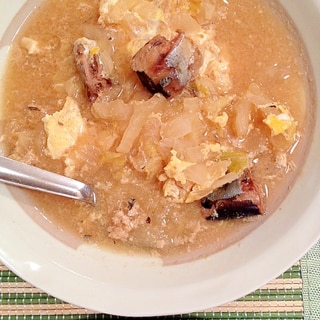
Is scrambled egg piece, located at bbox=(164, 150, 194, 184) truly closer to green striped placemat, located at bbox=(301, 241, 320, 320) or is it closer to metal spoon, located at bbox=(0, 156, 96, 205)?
metal spoon, located at bbox=(0, 156, 96, 205)

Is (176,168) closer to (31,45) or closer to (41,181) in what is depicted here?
(41,181)

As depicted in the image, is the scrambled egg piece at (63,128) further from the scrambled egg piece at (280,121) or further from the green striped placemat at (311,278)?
the green striped placemat at (311,278)

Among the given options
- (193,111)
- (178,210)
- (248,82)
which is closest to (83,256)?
(178,210)

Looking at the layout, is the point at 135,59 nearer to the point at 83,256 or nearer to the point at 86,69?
the point at 86,69

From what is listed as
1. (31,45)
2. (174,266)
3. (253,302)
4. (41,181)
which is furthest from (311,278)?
(31,45)

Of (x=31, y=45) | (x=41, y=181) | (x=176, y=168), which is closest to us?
(x=176, y=168)

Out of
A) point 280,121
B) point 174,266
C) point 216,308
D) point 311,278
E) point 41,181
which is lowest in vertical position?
point 216,308

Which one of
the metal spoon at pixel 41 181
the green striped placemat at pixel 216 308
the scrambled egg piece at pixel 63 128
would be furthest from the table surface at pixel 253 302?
the scrambled egg piece at pixel 63 128
